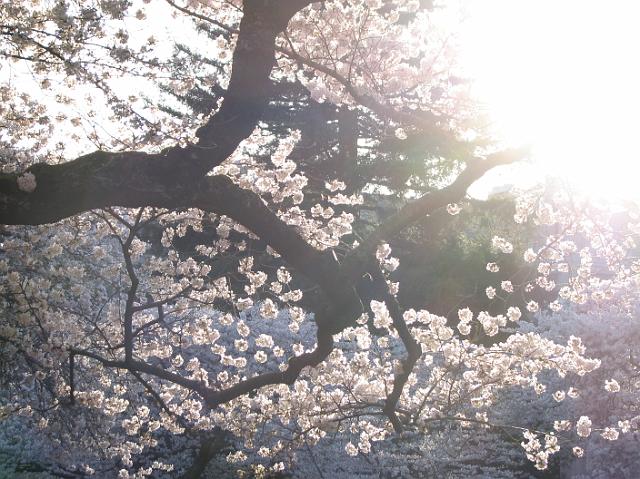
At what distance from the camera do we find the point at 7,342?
5070 mm

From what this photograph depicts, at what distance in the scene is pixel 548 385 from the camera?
9680 mm

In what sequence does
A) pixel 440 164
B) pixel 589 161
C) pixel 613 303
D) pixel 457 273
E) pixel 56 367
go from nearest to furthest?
pixel 589 161
pixel 56 367
pixel 613 303
pixel 457 273
pixel 440 164

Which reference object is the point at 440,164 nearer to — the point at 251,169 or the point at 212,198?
the point at 251,169

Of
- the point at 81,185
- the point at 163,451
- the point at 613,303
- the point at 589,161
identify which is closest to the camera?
the point at 81,185

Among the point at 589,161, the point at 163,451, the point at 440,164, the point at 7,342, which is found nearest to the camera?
the point at 7,342

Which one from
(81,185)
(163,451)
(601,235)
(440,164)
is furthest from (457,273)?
(81,185)

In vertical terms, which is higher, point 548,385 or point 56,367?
point 548,385

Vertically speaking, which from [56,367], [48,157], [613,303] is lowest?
[56,367]

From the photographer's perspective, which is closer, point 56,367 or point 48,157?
point 48,157

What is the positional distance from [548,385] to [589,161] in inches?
194

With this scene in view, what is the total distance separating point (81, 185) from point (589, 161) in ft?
13.3

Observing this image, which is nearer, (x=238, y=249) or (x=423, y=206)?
(x=423, y=206)

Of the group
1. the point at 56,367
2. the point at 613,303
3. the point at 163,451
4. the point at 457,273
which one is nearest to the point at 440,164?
the point at 457,273

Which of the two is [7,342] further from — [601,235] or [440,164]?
[440,164]
